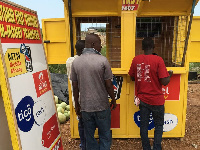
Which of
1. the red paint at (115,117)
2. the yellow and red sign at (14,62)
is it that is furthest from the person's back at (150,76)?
the yellow and red sign at (14,62)

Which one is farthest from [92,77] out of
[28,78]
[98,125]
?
[28,78]

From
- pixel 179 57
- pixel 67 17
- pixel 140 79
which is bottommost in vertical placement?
pixel 140 79

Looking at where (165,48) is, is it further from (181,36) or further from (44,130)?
(44,130)

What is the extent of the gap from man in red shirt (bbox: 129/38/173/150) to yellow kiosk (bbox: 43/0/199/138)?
488mm

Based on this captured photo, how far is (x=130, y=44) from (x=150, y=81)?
2.69ft

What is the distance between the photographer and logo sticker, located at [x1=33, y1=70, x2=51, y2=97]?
2477mm

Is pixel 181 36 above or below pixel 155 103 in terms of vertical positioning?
above

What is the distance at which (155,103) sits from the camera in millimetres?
2809

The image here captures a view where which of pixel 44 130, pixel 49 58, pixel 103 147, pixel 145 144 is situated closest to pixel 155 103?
pixel 145 144

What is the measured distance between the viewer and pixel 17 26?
7.35 ft

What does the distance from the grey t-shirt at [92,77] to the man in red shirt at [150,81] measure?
2.30ft

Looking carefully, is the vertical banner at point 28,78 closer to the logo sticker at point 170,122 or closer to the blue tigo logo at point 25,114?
the blue tigo logo at point 25,114

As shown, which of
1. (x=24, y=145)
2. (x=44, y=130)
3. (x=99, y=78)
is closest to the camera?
(x=24, y=145)

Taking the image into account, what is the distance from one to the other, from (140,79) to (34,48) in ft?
5.04
